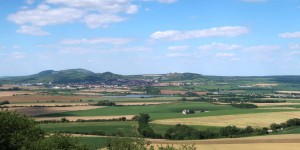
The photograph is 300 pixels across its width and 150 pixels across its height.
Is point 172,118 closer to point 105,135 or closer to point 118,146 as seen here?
point 105,135

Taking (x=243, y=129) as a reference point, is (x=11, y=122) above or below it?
above

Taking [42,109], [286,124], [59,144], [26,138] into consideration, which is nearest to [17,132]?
[26,138]

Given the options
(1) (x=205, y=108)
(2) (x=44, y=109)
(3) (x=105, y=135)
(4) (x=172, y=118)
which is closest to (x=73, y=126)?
(3) (x=105, y=135)

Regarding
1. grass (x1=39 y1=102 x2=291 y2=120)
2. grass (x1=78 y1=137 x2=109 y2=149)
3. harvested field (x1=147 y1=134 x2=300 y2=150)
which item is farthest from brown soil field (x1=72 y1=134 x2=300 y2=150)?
grass (x1=39 y1=102 x2=291 y2=120)

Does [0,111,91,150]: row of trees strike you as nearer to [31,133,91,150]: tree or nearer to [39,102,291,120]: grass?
[31,133,91,150]: tree

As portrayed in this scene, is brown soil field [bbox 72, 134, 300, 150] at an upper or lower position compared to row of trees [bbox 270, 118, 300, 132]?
upper

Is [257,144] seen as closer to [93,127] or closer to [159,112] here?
[93,127]
